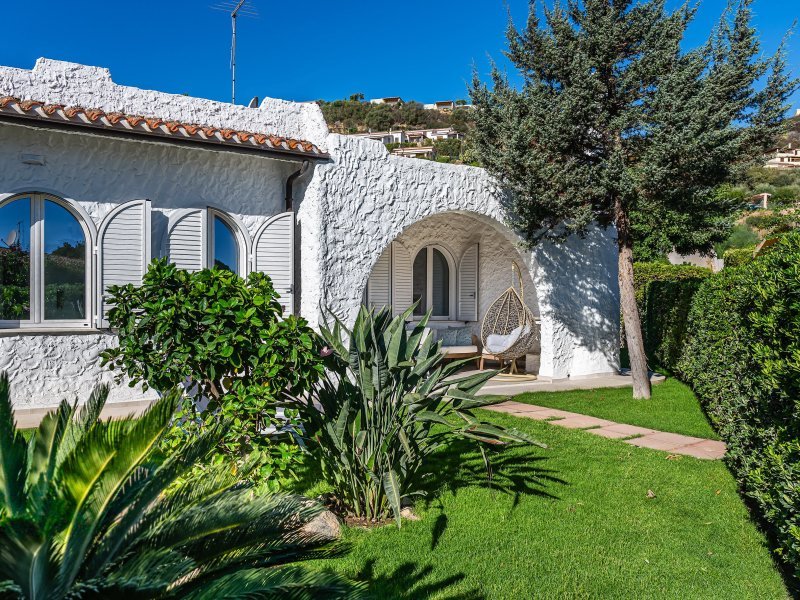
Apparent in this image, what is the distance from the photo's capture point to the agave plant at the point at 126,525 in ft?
5.83

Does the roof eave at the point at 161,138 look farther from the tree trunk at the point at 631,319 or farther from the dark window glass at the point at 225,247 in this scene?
the tree trunk at the point at 631,319

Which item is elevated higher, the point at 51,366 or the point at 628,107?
the point at 628,107

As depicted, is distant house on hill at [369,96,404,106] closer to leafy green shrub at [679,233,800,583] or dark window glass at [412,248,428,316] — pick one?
dark window glass at [412,248,428,316]

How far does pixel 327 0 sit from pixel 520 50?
1649 cm

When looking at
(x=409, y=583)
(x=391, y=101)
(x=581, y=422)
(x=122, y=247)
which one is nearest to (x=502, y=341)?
(x=581, y=422)

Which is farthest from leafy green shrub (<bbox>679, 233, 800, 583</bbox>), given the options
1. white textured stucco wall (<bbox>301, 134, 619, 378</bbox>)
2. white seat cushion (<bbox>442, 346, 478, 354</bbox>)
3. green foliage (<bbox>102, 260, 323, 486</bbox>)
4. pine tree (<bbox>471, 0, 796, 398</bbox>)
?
white seat cushion (<bbox>442, 346, 478, 354</bbox>)

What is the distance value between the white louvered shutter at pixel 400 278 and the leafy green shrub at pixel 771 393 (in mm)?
8229

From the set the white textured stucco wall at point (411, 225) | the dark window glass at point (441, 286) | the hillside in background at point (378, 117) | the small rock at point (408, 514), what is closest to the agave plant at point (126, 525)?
the small rock at point (408, 514)

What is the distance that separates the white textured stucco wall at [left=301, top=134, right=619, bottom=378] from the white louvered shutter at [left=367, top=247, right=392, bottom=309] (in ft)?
8.56

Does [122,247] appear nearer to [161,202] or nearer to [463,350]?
[161,202]

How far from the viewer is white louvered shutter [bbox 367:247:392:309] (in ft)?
44.8

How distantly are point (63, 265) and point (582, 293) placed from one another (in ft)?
29.8

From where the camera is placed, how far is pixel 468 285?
1458 centimetres

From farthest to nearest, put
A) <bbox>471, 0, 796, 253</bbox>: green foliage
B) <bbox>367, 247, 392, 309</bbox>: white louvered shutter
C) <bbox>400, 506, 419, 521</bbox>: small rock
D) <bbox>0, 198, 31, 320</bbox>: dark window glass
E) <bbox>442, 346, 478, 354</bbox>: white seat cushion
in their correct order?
<bbox>367, 247, 392, 309</bbox>: white louvered shutter
<bbox>442, 346, 478, 354</bbox>: white seat cushion
<bbox>471, 0, 796, 253</bbox>: green foliage
<bbox>0, 198, 31, 320</bbox>: dark window glass
<bbox>400, 506, 419, 521</bbox>: small rock
